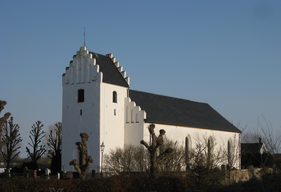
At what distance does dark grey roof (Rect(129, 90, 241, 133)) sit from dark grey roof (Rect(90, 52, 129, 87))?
9.08 feet

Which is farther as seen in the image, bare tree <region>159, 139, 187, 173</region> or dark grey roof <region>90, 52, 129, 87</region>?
dark grey roof <region>90, 52, 129, 87</region>

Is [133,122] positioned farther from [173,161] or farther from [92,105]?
[173,161]

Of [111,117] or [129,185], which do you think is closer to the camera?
[129,185]

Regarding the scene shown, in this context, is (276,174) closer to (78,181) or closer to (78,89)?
(78,181)

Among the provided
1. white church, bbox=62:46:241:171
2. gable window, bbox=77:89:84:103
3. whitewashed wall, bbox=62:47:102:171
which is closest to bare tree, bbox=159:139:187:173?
white church, bbox=62:46:241:171

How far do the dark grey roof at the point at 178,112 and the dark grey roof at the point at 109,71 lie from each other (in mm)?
2769

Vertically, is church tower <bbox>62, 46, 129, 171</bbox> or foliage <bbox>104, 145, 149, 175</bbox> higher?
church tower <bbox>62, 46, 129, 171</bbox>

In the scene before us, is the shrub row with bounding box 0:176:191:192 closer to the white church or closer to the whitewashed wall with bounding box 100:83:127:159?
the white church

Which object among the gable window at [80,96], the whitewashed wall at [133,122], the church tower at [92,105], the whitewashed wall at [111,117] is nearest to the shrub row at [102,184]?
the church tower at [92,105]

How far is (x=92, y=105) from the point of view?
113 feet

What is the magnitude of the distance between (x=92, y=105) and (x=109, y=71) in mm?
4477

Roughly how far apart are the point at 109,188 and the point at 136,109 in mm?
18604

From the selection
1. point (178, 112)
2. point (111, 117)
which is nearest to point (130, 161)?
point (111, 117)

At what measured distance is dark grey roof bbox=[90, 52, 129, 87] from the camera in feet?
118
